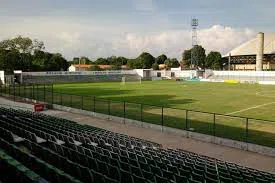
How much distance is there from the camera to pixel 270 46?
477 feet

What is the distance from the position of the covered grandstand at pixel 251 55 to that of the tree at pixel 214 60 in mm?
14823

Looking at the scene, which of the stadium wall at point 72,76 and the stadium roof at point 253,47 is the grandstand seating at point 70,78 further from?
the stadium roof at point 253,47

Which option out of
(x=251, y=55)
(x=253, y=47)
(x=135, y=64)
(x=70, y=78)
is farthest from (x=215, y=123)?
(x=135, y=64)

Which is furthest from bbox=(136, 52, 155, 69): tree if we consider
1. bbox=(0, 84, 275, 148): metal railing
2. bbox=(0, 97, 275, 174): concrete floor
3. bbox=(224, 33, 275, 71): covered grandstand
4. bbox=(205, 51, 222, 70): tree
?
bbox=(0, 97, 275, 174): concrete floor

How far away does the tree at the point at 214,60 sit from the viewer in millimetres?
172925

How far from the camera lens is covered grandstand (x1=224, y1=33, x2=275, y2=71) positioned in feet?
467

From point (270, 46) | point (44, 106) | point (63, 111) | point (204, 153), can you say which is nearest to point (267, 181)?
point (204, 153)

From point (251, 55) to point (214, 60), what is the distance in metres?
31.7

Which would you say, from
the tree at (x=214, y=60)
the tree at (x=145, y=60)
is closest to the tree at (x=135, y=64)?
the tree at (x=145, y=60)

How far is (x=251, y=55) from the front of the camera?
144 metres

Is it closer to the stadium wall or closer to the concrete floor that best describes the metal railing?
the concrete floor

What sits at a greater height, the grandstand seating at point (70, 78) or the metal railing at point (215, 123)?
the grandstand seating at point (70, 78)

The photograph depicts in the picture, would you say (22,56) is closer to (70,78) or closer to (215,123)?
(70,78)

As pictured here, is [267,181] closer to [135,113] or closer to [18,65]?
[135,113]
